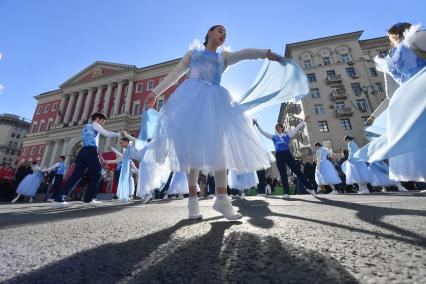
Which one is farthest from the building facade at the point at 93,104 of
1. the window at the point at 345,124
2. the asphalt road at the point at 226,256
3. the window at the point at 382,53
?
the asphalt road at the point at 226,256

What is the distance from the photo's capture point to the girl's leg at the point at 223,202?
188cm

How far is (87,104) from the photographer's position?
34594 mm

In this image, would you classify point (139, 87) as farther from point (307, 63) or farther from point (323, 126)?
point (323, 126)

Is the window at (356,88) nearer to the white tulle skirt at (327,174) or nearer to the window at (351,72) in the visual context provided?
the window at (351,72)

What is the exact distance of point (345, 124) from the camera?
2883 centimetres

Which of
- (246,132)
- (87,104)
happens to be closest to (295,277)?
(246,132)

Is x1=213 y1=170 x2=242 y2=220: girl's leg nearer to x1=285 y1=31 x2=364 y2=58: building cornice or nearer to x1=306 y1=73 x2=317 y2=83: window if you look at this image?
x1=306 y1=73 x2=317 y2=83: window

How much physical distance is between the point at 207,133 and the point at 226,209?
651 mm

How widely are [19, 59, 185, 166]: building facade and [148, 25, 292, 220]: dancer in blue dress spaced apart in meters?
29.2

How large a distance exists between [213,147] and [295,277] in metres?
1.29

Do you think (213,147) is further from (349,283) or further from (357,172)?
(357,172)

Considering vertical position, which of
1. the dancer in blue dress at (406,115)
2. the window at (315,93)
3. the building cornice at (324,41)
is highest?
the building cornice at (324,41)

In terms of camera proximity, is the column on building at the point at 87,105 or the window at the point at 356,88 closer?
the window at the point at 356,88

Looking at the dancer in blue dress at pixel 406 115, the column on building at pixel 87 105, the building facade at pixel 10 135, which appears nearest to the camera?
the dancer in blue dress at pixel 406 115
